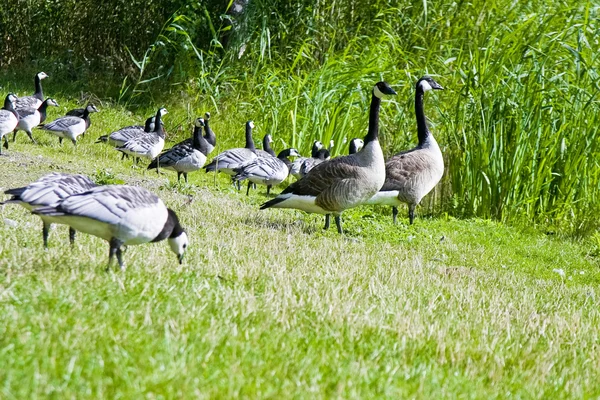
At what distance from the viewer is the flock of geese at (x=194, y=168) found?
5.53m

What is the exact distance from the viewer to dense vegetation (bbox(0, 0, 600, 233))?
42.5 feet

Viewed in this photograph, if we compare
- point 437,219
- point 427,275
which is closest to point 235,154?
point 437,219

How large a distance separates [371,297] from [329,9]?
48.7 feet

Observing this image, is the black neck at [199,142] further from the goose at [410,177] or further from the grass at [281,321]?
the grass at [281,321]

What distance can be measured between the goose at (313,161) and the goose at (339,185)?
13.5 ft

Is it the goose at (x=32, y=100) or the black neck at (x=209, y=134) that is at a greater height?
the goose at (x=32, y=100)

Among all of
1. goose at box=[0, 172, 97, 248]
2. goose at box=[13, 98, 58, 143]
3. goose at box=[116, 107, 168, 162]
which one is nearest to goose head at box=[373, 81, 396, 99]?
goose at box=[116, 107, 168, 162]

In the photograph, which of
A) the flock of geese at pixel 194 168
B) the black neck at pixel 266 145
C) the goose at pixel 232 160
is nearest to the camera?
the flock of geese at pixel 194 168

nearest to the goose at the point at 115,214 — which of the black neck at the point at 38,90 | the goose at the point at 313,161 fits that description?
the goose at the point at 313,161

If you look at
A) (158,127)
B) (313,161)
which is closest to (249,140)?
(158,127)

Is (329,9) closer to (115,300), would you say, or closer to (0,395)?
(115,300)

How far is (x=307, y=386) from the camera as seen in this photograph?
3703 mm

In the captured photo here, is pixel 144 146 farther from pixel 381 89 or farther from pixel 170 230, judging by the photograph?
pixel 170 230

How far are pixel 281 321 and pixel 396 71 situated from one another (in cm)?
1177
